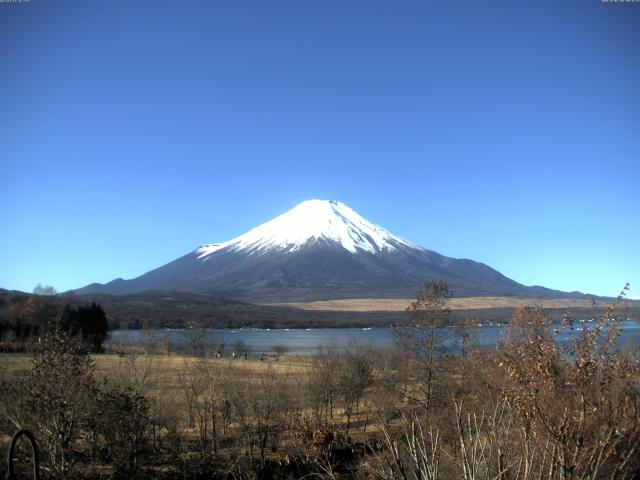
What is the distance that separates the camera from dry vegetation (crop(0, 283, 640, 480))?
6168mm

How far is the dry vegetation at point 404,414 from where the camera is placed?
6168 millimetres

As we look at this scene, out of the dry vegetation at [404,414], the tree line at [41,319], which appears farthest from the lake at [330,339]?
the tree line at [41,319]

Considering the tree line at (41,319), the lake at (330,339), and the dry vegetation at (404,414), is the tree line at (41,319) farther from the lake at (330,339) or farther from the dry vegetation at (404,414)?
the dry vegetation at (404,414)

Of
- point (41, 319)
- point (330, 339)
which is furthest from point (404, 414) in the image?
point (330, 339)

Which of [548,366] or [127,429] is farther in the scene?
[127,429]

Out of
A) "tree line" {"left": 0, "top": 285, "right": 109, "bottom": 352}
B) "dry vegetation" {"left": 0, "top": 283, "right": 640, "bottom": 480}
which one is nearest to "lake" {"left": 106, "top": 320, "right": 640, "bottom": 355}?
"dry vegetation" {"left": 0, "top": 283, "right": 640, "bottom": 480}

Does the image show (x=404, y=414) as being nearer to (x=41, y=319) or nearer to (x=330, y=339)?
(x=41, y=319)

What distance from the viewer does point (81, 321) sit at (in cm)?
6806

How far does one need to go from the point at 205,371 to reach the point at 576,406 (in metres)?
23.9

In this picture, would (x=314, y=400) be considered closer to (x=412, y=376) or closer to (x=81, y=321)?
(x=412, y=376)

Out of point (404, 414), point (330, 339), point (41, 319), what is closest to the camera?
point (404, 414)

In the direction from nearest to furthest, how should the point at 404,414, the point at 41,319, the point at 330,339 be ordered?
1. the point at 404,414
2. the point at 41,319
3. the point at 330,339

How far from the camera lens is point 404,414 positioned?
7219 millimetres

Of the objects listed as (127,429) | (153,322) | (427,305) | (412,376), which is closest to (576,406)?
(127,429)
